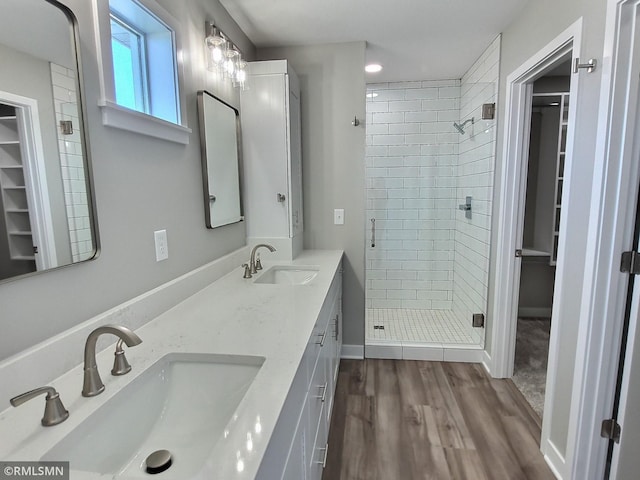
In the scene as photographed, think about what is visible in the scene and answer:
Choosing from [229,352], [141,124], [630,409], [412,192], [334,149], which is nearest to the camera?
[229,352]

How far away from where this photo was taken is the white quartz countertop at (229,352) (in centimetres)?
65

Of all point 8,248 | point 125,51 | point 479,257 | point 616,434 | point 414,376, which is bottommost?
point 414,376

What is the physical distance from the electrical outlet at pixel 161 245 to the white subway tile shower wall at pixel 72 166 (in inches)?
13.6

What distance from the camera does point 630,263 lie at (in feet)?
4.34

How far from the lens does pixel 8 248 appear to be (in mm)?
794

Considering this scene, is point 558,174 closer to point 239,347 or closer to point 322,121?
point 322,121

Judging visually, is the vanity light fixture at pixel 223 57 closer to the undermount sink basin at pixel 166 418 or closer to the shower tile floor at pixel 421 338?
the undermount sink basin at pixel 166 418

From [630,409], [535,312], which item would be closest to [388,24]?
[630,409]

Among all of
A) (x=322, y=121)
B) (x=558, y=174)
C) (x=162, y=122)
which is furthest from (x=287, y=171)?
(x=558, y=174)

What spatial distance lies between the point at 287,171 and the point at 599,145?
1.68 metres

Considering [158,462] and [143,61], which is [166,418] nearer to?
[158,462]

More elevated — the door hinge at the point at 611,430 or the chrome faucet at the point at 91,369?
the chrome faucet at the point at 91,369

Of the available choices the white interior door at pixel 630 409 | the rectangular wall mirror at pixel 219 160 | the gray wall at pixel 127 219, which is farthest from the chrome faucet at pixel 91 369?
the white interior door at pixel 630 409

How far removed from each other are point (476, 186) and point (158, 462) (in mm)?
2894
